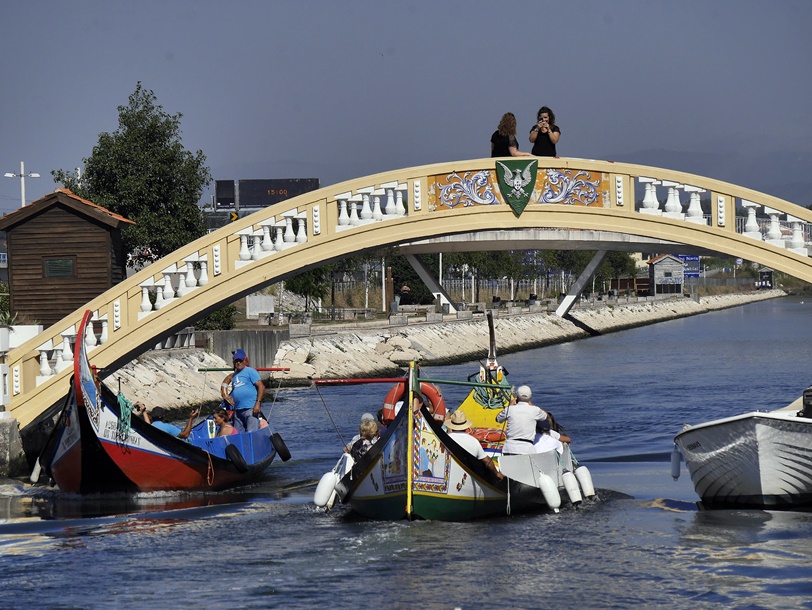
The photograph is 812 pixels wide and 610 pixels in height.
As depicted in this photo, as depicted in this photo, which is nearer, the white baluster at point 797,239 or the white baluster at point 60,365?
the white baluster at point 797,239

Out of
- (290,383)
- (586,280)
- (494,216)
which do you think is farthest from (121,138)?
(586,280)

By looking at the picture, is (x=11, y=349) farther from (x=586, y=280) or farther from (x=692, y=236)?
(x=586, y=280)

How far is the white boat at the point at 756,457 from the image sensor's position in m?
17.4

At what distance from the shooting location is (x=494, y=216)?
73.3ft

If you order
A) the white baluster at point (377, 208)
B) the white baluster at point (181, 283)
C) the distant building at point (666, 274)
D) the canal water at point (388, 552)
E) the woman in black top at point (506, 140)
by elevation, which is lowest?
the canal water at point (388, 552)

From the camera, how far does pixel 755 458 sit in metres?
17.7

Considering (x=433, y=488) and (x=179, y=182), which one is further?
(x=179, y=182)

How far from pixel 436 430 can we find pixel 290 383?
2606 cm

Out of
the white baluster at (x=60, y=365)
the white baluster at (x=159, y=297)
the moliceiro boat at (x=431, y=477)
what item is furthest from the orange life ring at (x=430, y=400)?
the white baluster at (x=60, y=365)

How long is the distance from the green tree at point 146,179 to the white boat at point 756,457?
2401 cm

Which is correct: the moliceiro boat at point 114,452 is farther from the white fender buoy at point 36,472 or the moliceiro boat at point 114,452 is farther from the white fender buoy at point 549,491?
the white fender buoy at point 549,491

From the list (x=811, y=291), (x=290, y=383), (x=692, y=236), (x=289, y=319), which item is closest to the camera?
(x=692, y=236)

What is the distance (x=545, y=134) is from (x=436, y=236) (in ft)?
8.24

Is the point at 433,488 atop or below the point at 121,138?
below
